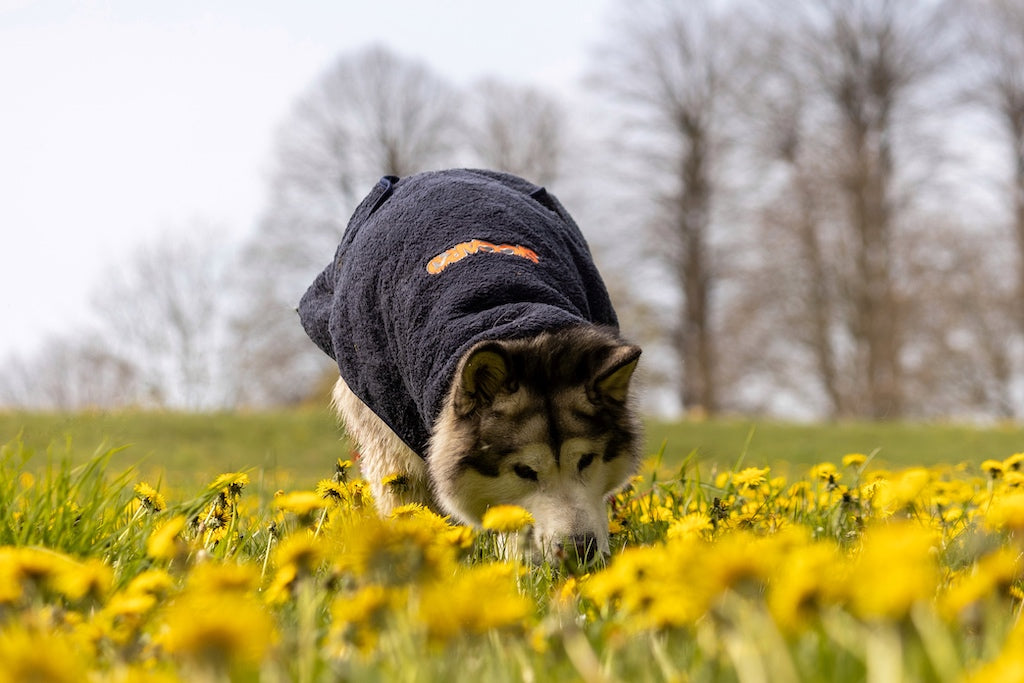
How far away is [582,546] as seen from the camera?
10.3ft

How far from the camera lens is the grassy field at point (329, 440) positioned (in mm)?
15578

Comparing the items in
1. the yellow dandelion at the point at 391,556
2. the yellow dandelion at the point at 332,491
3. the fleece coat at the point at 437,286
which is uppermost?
the fleece coat at the point at 437,286

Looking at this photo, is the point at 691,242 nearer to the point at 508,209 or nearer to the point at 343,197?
the point at 343,197

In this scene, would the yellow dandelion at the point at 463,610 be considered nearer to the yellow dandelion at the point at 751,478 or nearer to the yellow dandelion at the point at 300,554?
the yellow dandelion at the point at 300,554

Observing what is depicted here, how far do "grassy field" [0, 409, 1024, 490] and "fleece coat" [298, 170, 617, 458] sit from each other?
10.6 meters

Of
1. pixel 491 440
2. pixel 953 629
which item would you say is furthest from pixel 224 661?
pixel 491 440

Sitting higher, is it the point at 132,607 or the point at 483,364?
the point at 483,364

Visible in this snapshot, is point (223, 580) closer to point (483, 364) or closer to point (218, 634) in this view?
point (218, 634)

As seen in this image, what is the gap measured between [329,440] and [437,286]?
47.3ft

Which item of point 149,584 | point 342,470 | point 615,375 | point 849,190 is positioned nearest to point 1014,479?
point 615,375

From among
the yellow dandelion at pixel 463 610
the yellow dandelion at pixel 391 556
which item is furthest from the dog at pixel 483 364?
the yellow dandelion at pixel 463 610

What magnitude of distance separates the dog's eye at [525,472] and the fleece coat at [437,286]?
15.9 inches

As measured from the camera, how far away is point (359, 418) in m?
4.68

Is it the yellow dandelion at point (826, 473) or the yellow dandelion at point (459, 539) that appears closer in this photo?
the yellow dandelion at point (459, 539)
